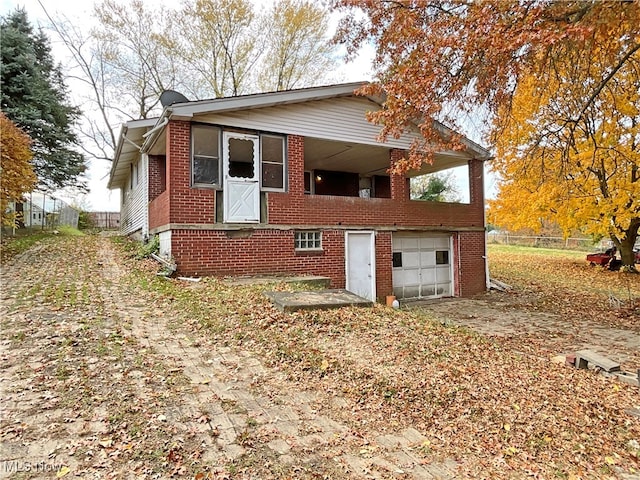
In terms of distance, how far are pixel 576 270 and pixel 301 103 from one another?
1640 cm

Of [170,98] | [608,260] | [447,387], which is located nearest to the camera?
[447,387]

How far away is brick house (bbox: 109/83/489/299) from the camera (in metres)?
8.98

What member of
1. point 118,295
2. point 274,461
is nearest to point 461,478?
point 274,461

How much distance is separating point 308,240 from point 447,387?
6808 mm

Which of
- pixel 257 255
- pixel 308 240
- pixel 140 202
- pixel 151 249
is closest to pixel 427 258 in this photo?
pixel 308 240

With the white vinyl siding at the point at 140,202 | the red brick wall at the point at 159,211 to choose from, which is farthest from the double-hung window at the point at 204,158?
the white vinyl siding at the point at 140,202

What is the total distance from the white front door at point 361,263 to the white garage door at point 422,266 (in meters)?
1.21

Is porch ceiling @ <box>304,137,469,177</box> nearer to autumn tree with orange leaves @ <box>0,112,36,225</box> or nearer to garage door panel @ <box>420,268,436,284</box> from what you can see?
garage door panel @ <box>420,268,436,284</box>

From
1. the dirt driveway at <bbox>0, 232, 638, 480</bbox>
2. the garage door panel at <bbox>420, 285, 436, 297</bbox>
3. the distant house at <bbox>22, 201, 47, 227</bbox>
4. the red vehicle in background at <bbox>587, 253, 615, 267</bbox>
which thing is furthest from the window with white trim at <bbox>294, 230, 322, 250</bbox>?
the distant house at <bbox>22, 201, 47, 227</bbox>

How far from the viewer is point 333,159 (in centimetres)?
1345

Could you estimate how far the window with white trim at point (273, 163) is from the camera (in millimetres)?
9930

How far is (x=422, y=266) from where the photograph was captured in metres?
12.9

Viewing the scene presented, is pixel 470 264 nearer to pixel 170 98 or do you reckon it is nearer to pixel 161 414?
pixel 170 98

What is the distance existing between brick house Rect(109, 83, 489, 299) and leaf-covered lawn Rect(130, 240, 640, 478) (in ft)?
8.94
